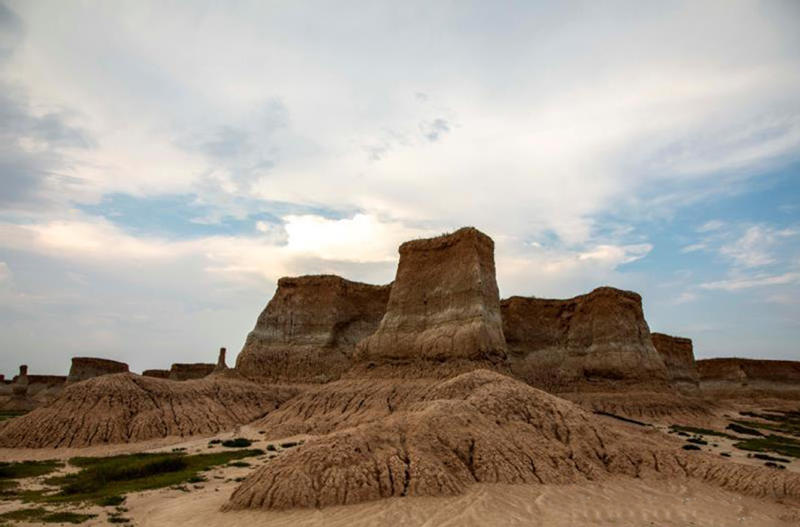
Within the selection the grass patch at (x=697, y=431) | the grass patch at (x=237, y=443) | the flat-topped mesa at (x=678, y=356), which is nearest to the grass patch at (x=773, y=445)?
the grass patch at (x=697, y=431)

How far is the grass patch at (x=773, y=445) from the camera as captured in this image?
2748 centimetres

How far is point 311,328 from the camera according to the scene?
156 feet

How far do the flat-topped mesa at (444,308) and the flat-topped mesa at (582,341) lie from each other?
540 inches

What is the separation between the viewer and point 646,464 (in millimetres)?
16859

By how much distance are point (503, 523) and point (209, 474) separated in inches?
466

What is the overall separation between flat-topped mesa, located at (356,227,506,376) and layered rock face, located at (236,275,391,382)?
891cm

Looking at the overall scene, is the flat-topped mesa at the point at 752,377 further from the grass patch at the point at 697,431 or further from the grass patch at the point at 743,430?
the grass patch at the point at 697,431

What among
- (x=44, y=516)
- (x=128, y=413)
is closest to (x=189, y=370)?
(x=128, y=413)

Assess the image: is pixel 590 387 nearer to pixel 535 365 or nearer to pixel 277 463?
pixel 535 365

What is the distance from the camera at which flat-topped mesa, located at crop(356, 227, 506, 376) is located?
3247 cm

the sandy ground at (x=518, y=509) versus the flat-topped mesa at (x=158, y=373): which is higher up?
the flat-topped mesa at (x=158, y=373)

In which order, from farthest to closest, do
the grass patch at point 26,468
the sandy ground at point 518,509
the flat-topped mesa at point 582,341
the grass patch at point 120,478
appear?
1. the flat-topped mesa at point 582,341
2. the grass patch at point 26,468
3. the grass patch at point 120,478
4. the sandy ground at point 518,509

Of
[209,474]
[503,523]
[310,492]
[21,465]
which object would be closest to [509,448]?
[503,523]

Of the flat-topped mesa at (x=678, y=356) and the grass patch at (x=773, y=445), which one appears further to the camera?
the flat-topped mesa at (x=678, y=356)
